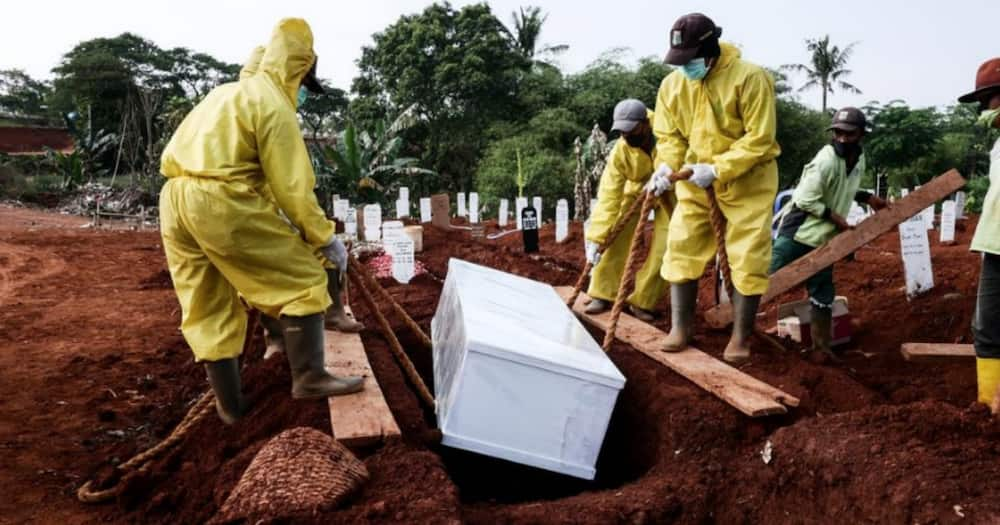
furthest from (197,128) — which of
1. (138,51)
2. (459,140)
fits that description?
(138,51)

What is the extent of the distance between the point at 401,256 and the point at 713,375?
4.19 meters

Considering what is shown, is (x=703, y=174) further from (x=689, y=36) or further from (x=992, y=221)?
(x=992, y=221)

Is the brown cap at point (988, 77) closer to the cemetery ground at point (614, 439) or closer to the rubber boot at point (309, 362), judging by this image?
the cemetery ground at point (614, 439)

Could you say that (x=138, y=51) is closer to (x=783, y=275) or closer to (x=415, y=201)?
(x=415, y=201)

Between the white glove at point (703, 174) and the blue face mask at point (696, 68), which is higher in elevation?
the blue face mask at point (696, 68)

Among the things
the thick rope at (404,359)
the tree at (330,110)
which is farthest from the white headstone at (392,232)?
the tree at (330,110)

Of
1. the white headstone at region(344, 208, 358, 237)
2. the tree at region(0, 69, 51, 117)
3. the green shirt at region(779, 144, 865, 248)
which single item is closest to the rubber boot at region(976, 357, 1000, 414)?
the green shirt at region(779, 144, 865, 248)

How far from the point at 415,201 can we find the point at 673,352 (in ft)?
68.0

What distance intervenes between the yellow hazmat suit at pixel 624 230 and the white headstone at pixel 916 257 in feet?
7.91

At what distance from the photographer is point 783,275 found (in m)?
5.01

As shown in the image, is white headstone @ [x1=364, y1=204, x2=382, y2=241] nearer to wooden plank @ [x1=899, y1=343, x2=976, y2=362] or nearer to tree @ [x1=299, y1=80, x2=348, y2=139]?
wooden plank @ [x1=899, y1=343, x2=976, y2=362]

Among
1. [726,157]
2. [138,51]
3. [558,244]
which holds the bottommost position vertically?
[558,244]

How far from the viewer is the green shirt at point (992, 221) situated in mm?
3221

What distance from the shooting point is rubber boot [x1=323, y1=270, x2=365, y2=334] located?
490cm
